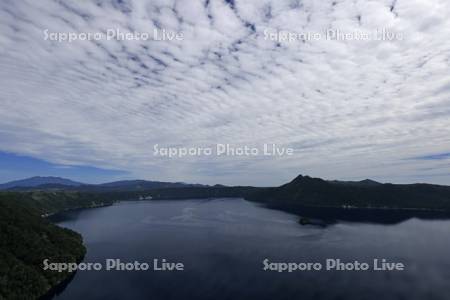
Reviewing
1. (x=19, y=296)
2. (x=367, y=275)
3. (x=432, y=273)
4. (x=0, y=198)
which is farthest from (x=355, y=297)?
(x=0, y=198)

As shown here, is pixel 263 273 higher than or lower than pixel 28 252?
lower

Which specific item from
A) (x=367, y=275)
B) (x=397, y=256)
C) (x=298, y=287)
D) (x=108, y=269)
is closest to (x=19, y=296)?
(x=108, y=269)

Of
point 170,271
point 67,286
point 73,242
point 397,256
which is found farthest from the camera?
point 73,242

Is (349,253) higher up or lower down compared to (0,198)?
lower down

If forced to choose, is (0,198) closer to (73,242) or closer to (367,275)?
(73,242)

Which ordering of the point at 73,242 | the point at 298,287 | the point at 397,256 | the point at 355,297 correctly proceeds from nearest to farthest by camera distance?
the point at 355,297 < the point at 298,287 < the point at 397,256 < the point at 73,242

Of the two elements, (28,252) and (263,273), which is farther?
(28,252)

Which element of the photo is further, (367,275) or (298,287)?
(367,275)

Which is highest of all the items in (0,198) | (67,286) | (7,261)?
(0,198)

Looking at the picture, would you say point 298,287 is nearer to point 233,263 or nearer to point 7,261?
point 233,263
